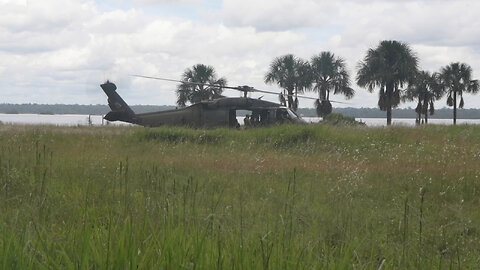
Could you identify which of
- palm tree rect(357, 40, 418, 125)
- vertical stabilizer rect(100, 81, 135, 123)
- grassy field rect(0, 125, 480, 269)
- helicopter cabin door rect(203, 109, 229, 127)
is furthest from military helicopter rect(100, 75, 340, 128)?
palm tree rect(357, 40, 418, 125)

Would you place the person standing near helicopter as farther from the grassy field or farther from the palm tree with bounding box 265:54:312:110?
the palm tree with bounding box 265:54:312:110

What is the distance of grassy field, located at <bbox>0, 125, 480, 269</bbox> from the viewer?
3.59 m

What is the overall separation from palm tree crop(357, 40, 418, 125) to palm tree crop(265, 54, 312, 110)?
762 cm

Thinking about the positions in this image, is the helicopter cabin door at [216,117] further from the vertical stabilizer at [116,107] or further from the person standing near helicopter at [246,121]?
the vertical stabilizer at [116,107]

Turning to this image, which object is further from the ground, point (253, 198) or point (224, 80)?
point (224, 80)

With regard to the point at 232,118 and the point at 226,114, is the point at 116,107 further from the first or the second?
the point at 232,118

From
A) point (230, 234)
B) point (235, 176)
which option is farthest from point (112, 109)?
point (230, 234)

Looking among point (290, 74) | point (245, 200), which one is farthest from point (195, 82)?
point (245, 200)

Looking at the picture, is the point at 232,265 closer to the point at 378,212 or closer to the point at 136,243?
the point at 136,243

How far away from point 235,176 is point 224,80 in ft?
139

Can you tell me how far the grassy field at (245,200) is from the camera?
3.59m

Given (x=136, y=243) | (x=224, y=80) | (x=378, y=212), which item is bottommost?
(x=378, y=212)

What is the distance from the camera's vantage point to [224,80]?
172ft

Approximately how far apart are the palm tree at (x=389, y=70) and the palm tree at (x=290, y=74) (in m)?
7.62
